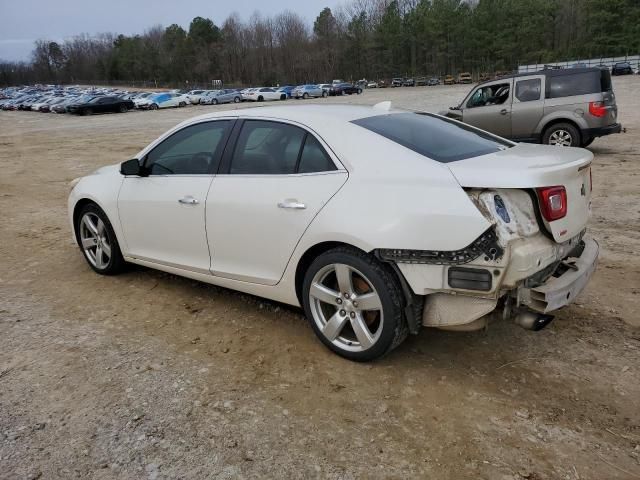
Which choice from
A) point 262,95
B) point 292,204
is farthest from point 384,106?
point 262,95

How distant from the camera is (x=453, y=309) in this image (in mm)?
3059

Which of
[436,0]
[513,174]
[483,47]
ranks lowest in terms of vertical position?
[513,174]

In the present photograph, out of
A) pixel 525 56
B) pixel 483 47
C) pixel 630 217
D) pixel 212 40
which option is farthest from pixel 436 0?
pixel 630 217

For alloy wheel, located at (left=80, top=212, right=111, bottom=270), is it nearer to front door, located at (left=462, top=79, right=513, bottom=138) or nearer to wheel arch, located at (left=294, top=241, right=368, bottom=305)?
wheel arch, located at (left=294, top=241, right=368, bottom=305)

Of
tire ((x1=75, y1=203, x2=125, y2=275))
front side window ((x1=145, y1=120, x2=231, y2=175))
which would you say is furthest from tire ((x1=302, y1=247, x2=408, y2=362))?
tire ((x1=75, y1=203, x2=125, y2=275))

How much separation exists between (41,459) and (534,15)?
103473 mm

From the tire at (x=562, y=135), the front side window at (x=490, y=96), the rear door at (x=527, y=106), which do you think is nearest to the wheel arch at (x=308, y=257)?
the tire at (x=562, y=135)

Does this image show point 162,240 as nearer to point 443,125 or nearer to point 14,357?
point 14,357

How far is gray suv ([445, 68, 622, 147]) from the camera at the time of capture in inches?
419

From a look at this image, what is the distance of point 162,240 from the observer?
4406mm

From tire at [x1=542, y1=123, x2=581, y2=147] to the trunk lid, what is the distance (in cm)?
813

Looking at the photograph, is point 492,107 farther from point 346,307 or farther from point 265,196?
point 346,307

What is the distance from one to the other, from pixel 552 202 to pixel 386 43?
10785 centimetres

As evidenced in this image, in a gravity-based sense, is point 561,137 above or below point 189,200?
below
